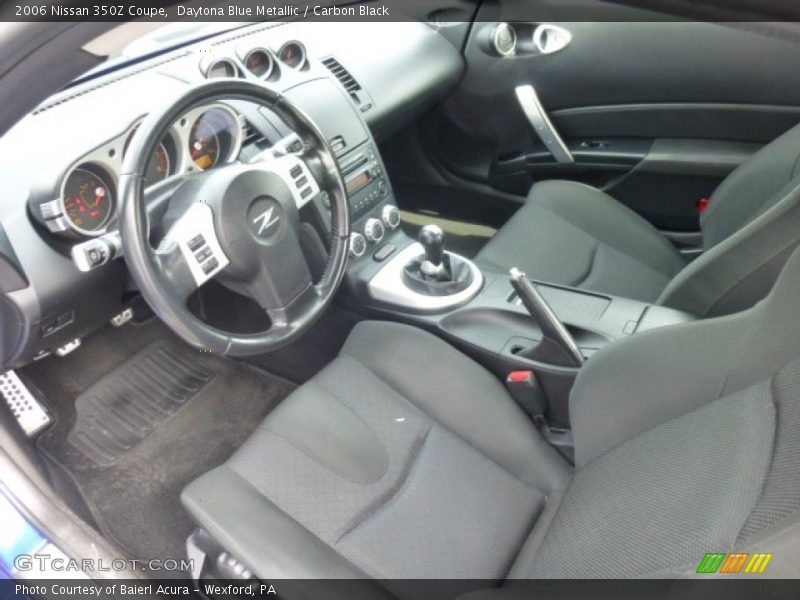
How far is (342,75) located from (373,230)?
0.42m

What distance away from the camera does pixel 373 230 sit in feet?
5.81

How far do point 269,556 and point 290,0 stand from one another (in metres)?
1.16

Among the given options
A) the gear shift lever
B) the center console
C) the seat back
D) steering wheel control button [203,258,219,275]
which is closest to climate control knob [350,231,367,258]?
the center console

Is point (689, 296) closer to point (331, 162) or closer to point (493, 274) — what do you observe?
point (493, 274)

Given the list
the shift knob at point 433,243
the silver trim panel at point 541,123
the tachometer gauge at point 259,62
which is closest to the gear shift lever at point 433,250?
the shift knob at point 433,243

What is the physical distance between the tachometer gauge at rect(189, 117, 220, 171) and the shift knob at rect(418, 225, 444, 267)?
427mm

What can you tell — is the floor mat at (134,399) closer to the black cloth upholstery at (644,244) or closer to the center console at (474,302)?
the center console at (474,302)

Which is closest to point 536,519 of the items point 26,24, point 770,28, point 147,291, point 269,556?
point 269,556

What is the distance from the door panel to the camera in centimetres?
192

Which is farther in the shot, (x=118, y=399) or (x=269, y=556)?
(x=118, y=399)

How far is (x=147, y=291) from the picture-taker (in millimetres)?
1128

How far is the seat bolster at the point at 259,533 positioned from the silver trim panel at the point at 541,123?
4.42 ft

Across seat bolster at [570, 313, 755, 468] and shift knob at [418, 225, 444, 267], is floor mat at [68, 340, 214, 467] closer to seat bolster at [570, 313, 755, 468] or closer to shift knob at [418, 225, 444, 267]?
shift knob at [418, 225, 444, 267]

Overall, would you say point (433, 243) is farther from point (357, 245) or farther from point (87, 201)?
point (87, 201)
